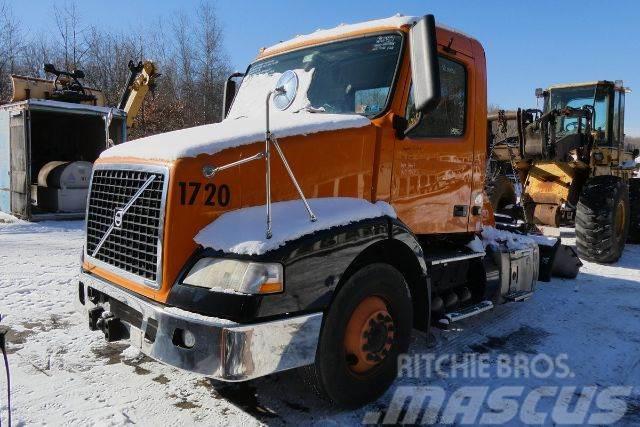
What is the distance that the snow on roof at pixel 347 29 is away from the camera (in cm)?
387

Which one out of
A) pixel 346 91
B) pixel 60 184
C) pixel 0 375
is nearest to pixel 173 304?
pixel 0 375

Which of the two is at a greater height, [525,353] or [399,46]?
[399,46]

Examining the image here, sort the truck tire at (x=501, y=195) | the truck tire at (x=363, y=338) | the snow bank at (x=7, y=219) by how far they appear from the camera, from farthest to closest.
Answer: the snow bank at (x=7, y=219), the truck tire at (x=501, y=195), the truck tire at (x=363, y=338)

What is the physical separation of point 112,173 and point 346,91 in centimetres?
178

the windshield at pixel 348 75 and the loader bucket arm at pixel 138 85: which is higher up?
the loader bucket arm at pixel 138 85

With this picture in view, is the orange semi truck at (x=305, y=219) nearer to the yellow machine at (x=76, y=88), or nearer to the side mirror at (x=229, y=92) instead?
the side mirror at (x=229, y=92)

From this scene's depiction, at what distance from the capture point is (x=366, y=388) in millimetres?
3350

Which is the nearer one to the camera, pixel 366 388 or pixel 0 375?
pixel 366 388

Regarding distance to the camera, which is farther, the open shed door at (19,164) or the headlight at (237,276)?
the open shed door at (19,164)

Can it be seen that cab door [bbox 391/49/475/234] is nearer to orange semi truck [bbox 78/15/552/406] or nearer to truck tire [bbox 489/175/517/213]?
orange semi truck [bbox 78/15/552/406]

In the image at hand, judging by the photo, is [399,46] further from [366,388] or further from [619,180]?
[619,180]

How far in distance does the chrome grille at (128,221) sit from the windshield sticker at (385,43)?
1.95m

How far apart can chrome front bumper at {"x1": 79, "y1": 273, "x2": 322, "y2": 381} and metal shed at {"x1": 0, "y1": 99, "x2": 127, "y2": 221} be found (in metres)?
10.2

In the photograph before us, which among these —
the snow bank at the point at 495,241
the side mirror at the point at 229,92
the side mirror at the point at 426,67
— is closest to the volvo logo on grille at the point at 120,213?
the side mirror at the point at 426,67
